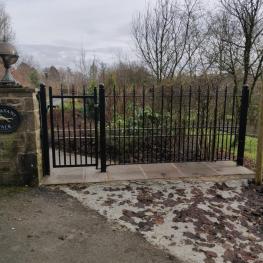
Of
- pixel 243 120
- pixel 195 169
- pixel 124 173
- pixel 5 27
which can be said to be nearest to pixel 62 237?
pixel 124 173

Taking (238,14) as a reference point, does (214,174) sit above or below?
below

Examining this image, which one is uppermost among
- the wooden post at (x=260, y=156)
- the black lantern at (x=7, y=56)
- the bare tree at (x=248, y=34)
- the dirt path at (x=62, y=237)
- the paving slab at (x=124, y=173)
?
the bare tree at (x=248, y=34)

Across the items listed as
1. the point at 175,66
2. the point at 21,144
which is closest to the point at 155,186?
the point at 21,144

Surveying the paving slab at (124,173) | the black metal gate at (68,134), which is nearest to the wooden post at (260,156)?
the paving slab at (124,173)

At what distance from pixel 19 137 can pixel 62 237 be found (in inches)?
72.7

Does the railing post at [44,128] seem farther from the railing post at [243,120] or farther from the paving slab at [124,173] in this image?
the railing post at [243,120]

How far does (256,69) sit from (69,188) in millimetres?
7394

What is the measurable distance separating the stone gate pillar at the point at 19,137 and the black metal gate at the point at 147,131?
333mm

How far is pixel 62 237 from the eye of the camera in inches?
119

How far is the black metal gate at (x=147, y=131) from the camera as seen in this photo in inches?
188

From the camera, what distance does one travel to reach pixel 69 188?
4.30 m

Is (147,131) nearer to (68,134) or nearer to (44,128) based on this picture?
(68,134)

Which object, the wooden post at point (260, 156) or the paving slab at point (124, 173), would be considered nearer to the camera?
the wooden post at point (260, 156)

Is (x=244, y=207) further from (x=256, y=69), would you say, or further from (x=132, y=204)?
(x=256, y=69)
